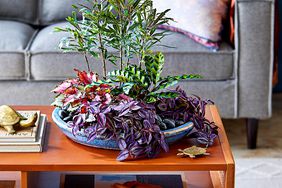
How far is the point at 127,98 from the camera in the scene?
182 centimetres

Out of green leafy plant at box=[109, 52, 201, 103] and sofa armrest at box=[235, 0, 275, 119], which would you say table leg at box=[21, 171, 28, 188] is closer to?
green leafy plant at box=[109, 52, 201, 103]

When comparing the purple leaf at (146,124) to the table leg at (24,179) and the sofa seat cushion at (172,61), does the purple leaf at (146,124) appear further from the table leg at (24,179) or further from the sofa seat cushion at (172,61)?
the sofa seat cushion at (172,61)

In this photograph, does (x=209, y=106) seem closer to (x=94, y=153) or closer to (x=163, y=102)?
(x=163, y=102)

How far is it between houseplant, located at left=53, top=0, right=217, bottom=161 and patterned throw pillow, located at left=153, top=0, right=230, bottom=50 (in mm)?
892

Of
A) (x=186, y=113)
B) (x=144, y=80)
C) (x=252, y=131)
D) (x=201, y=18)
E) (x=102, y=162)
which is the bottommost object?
(x=252, y=131)

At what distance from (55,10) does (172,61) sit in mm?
750

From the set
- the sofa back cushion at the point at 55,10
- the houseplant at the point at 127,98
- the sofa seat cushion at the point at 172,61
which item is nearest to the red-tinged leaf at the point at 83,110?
the houseplant at the point at 127,98

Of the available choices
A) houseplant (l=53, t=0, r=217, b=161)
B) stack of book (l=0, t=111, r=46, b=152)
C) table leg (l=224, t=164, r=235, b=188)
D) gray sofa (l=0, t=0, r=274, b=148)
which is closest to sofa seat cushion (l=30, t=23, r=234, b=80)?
gray sofa (l=0, t=0, r=274, b=148)

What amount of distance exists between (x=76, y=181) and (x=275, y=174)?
99cm

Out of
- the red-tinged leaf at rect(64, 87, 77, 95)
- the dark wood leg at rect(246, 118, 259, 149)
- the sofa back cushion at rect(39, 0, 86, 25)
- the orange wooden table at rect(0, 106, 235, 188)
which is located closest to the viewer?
the orange wooden table at rect(0, 106, 235, 188)

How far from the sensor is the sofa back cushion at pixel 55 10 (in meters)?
3.20

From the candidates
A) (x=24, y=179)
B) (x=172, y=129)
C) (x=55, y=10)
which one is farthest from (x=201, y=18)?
(x=24, y=179)

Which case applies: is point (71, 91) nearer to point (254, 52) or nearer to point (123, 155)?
point (123, 155)

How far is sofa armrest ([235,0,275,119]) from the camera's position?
2777 mm
